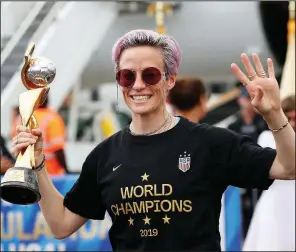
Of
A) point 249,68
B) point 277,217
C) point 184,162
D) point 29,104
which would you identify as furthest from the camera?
point 277,217

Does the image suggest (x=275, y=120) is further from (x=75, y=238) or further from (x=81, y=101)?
(x=81, y=101)

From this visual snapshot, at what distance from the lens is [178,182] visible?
275 centimetres

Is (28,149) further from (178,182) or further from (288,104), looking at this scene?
(288,104)

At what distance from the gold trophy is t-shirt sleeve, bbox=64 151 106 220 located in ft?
0.84

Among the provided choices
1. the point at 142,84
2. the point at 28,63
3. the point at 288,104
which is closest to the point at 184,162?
the point at 142,84

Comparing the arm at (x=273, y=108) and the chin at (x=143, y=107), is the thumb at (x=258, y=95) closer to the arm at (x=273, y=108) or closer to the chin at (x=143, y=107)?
the arm at (x=273, y=108)

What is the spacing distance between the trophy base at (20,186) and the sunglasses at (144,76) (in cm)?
45

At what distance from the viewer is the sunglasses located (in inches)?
110

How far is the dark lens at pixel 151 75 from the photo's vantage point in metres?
2.80

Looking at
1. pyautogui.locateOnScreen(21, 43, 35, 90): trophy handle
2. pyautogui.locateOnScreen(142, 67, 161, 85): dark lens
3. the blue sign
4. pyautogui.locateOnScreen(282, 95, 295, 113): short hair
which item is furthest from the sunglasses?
the blue sign

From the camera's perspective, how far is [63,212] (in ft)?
10.00

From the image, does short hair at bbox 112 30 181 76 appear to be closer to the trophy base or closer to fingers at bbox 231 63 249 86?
fingers at bbox 231 63 249 86

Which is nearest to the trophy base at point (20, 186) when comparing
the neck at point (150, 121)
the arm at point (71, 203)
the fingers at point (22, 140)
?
the fingers at point (22, 140)

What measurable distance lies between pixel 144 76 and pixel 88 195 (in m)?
0.52
